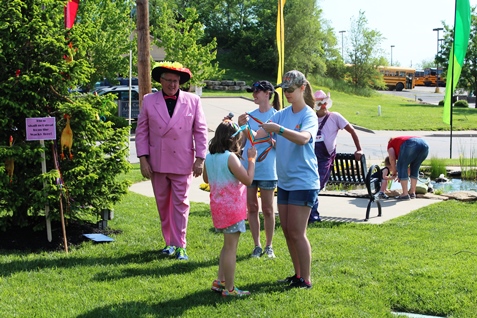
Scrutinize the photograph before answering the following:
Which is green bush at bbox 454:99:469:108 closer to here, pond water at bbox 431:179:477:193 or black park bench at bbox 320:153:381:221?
pond water at bbox 431:179:477:193

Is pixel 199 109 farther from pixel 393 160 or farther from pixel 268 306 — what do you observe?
pixel 393 160

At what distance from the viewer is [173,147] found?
663 centimetres

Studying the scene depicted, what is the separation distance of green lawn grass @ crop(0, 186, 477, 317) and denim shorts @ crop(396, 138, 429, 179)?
2.51 m

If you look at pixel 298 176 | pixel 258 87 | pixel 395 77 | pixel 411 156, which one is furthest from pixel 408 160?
pixel 395 77

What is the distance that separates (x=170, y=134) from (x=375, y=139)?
17.8 m

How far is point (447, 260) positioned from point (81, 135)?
4.10 meters

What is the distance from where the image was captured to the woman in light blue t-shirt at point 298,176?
5367 mm

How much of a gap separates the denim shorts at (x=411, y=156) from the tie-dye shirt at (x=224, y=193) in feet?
18.7

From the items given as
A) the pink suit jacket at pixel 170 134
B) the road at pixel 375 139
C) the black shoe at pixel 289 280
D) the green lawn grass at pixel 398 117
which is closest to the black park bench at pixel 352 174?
the pink suit jacket at pixel 170 134

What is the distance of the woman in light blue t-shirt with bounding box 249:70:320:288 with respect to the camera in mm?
5367

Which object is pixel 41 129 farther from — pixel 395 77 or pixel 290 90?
pixel 395 77

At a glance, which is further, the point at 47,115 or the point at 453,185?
the point at 453,185

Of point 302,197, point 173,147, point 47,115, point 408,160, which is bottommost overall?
point 408,160

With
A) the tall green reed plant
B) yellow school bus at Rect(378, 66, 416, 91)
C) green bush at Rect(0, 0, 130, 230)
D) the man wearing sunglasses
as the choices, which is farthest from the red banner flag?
yellow school bus at Rect(378, 66, 416, 91)
